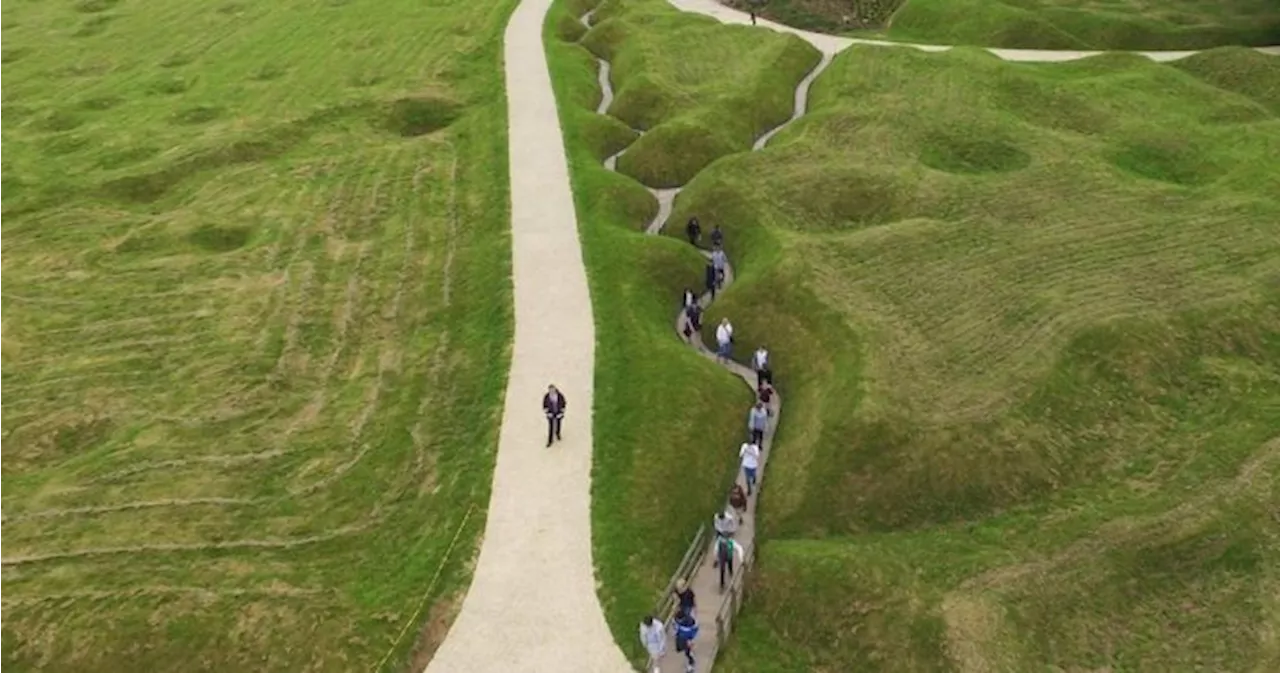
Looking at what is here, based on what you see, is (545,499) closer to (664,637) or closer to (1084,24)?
(664,637)

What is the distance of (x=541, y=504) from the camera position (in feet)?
99.3

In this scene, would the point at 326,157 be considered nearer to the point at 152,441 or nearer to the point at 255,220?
the point at 255,220

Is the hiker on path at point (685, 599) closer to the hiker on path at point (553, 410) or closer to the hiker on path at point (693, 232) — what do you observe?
the hiker on path at point (553, 410)

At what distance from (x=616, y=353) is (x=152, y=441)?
1507 cm

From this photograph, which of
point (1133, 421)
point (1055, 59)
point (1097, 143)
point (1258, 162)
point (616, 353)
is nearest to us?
point (1133, 421)

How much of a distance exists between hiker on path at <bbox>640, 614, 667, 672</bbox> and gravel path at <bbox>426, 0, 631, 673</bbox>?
3.04ft

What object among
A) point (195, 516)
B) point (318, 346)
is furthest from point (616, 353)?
point (195, 516)

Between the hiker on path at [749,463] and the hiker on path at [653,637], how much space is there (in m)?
7.38

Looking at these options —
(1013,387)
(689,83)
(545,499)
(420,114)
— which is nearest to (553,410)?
(545,499)

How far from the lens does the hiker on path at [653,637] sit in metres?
24.4

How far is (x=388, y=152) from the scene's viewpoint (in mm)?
57188

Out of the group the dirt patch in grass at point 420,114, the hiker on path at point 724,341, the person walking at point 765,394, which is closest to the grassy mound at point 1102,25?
the dirt patch in grass at point 420,114

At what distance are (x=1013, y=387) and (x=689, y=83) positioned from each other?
1430 inches

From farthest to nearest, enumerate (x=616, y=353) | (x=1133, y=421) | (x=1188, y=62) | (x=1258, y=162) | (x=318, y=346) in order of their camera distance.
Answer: (x=1188, y=62), (x=1258, y=162), (x=318, y=346), (x=616, y=353), (x=1133, y=421)
